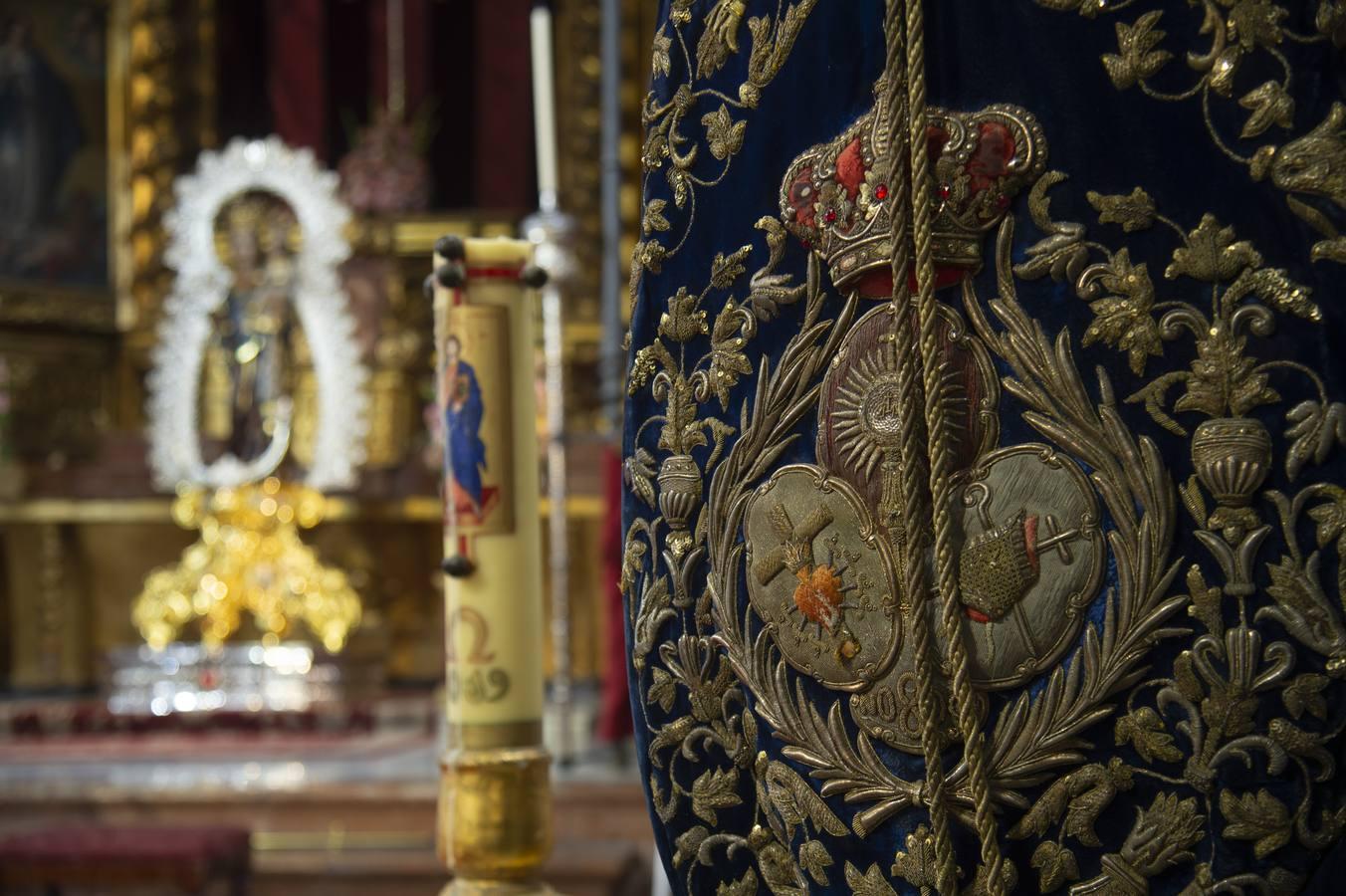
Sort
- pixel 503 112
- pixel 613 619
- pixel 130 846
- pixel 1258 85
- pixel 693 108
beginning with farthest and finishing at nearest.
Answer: pixel 503 112 → pixel 613 619 → pixel 130 846 → pixel 693 108 → pixel 1258 85

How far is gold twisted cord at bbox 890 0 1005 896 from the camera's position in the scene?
2.34ft

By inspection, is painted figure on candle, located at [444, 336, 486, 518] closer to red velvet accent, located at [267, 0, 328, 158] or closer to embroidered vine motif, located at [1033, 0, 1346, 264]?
embroidered vine motif, located at [1033, 0, 1346, 264]

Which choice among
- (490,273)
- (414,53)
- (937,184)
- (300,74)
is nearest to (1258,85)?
(937,184)

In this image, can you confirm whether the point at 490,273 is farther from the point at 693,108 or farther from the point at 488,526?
the point at 693,108

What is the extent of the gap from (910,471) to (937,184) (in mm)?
131

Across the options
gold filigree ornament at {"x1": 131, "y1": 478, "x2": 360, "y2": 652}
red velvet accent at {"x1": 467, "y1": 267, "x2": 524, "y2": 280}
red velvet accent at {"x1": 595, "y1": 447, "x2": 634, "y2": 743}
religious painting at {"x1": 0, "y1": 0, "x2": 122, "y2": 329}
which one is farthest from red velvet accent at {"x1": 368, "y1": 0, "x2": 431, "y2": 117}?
red velvet accent at {"x1": 467, "y1": 267, "x2": 524, "y2": 280}

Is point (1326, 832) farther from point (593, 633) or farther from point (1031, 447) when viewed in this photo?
point (593, 633)

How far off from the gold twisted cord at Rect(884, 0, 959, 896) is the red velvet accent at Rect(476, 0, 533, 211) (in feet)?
22.6

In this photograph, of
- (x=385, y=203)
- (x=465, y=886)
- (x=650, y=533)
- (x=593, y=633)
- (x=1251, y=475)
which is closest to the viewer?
(x=1251, y=475)

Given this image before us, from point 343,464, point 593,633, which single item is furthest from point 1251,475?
point 343,464

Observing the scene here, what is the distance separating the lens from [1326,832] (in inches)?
26.8

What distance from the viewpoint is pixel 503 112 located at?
766 cm

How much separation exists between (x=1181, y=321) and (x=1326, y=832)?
22 centimetres

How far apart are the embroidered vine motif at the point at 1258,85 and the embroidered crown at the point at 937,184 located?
0.18 ft
